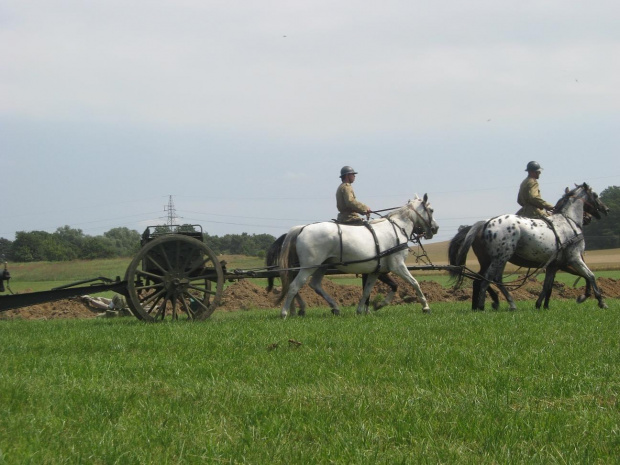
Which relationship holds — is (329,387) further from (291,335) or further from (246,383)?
(291,335)

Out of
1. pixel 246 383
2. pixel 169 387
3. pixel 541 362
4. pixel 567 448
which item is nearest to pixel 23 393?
pixel 169 387

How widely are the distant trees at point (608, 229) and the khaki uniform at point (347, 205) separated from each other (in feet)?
204

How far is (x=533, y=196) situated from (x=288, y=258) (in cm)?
556

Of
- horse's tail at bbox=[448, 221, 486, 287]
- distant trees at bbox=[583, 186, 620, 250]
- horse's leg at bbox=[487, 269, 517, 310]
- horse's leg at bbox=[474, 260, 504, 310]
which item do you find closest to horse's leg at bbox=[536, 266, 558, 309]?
horse's leg at bbox=[487, 269, 517, 310]

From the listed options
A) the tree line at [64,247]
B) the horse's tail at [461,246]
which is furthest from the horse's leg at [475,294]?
the tree line at [64,247]

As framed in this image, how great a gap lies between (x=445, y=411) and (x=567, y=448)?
39.3 inches

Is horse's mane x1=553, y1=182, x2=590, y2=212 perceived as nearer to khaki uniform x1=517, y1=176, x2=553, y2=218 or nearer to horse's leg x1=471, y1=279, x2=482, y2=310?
khaki uniform x1=517, y1=176, x2=553, y2=218

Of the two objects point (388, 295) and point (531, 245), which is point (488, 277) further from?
point (388, 295)

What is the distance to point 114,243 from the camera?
243 feet

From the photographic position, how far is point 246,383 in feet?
20.4

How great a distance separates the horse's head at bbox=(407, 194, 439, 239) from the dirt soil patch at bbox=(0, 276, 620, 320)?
3875 millimetres

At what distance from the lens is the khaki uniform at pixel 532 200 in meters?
15.4

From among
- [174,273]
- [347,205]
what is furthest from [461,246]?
[174,273]

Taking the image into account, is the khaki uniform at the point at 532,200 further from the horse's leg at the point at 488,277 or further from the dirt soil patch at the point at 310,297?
the dirt soil patch at the point at 310,297
